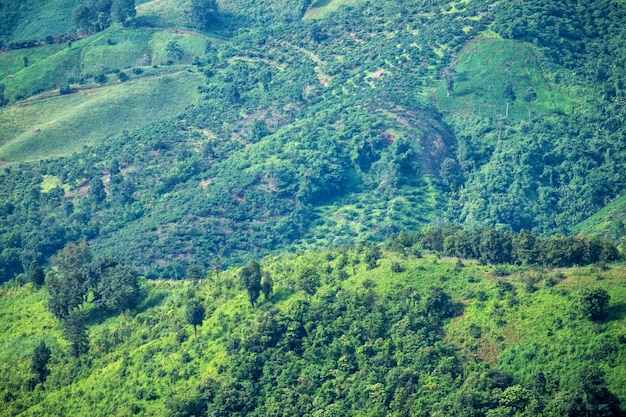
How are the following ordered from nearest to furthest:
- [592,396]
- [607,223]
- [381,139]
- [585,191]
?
[592,396], [607,223], [585,191], [381,139]

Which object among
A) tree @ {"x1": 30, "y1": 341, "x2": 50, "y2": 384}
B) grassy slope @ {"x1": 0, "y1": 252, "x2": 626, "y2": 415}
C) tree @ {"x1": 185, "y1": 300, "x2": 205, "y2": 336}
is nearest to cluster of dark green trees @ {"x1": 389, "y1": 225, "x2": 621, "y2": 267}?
grassy slope @ {"x1": 0, "y1": 252, "x2": 626, "y2": 415}

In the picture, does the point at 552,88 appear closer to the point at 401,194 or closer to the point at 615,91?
the point at 615,91

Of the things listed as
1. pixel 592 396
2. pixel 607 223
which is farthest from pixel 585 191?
pixel 592 396

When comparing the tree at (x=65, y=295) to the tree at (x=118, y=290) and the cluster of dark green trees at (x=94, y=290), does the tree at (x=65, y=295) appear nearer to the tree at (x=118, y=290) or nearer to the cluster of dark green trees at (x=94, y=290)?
the cluster of dark green trees at (x=94, y=290)

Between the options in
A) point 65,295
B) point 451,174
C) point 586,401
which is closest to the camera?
point 586,401

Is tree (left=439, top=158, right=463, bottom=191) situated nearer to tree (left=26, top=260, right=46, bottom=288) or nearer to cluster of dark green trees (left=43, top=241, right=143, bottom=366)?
cluster of dark green trees (left=43, top=241, right=143, bottom=366)

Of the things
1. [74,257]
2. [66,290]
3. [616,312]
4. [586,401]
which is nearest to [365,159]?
[74,257]

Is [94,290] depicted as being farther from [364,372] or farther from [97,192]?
[97,192]
